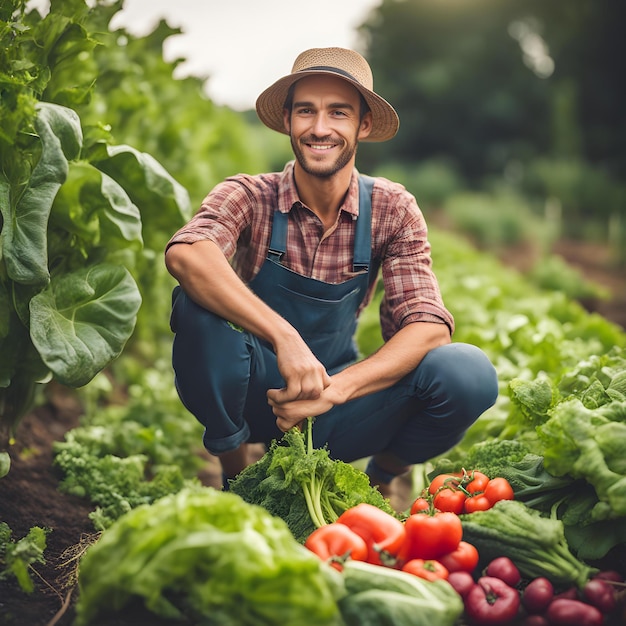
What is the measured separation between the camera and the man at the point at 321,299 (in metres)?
2.93

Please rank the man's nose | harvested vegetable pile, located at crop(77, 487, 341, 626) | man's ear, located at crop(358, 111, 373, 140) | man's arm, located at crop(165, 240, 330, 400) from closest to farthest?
1. harvested vegetable pile, located at crop(77, 487, 341, 626)
2. man's arm, located at crop(165, 240, 330, 400)
3. the man's nose
4. man's ear, located at crop(358, 111, 373, 140)

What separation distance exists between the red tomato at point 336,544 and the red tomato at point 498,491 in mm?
603

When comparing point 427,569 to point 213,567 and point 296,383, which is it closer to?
point 213,567

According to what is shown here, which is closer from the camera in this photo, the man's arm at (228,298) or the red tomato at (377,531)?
the red tomato at (377,531)

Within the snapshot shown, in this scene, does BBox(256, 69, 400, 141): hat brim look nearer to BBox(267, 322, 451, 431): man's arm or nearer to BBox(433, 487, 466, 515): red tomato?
BBox(267, 322, 451, 431): man's arm

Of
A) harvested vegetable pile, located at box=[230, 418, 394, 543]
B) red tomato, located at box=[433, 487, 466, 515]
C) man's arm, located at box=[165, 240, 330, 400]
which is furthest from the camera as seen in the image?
man's arm, located at box=[165, 240, 330, 400]

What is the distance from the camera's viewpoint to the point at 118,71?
4.56 metres

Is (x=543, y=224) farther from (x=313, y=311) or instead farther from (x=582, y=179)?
(x=313, y=311)

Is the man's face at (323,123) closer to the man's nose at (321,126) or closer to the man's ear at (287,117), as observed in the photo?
the man's nose at (321,126)

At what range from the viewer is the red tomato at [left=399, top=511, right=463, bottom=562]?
238 centimetres

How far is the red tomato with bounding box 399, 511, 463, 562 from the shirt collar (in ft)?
4.74

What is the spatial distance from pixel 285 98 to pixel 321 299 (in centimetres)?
94

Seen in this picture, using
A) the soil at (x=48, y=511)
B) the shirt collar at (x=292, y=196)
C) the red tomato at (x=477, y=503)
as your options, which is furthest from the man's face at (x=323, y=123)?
the soil at (x=48, y=511)

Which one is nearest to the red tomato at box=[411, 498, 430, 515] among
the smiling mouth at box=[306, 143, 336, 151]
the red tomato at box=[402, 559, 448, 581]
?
the red tomato at box=[402, 559, 448, 581]
